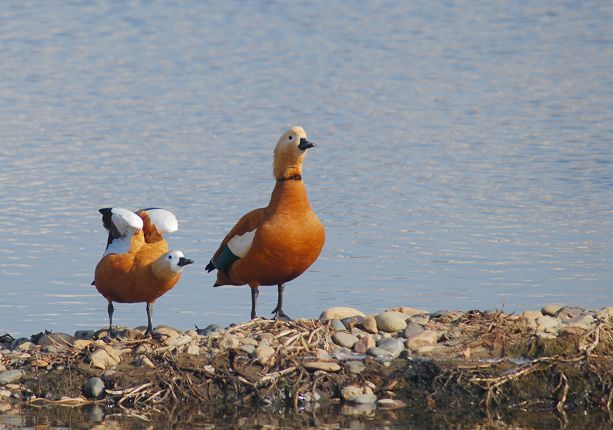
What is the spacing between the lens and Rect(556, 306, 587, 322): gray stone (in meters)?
10.7

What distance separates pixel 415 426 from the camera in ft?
29.1

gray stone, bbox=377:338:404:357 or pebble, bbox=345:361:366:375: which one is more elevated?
gray stone, bbox=377:338:404:357

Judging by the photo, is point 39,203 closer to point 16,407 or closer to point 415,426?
point 16,407

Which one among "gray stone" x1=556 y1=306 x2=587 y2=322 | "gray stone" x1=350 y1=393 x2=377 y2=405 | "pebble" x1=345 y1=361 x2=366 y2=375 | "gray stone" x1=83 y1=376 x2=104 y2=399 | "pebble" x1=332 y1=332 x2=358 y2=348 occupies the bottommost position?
"gray stone" x1=350 y1=393 x2=377 y2=405

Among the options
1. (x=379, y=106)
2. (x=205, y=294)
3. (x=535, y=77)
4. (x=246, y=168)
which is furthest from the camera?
(x=535, y=77)

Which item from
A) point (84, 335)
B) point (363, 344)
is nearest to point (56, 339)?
point (84, 335)

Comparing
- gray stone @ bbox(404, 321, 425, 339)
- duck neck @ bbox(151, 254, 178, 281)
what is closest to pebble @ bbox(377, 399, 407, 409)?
gray stone @ bbox(404, 321, 425, 339)

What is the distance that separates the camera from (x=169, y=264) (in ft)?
33.4

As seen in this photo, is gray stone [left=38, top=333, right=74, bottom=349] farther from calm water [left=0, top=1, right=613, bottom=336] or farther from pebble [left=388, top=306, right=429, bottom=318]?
pebble [left=388, top=306, right=429, bottom=318]

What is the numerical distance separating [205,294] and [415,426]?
396 cm

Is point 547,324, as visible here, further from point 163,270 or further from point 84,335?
point 84,335

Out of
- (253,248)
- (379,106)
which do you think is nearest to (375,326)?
(253,248)

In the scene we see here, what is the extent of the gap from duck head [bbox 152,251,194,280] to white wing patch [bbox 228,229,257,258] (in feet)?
1.89

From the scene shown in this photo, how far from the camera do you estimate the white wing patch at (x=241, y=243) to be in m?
10.5
